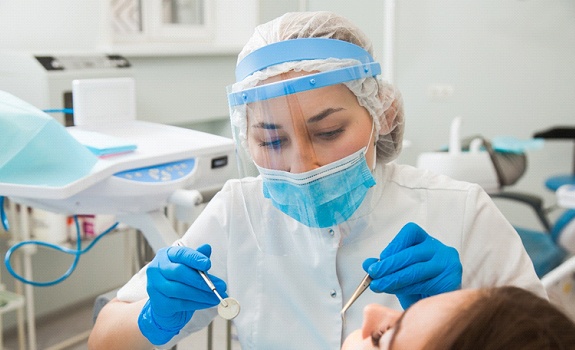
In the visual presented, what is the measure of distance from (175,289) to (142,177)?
598 millimetres

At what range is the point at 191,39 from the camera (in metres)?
3.67

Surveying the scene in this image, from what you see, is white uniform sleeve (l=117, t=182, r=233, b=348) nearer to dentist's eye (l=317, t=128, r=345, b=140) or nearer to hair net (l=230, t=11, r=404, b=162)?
hair net (l=230, t=11, r=404, b=162)

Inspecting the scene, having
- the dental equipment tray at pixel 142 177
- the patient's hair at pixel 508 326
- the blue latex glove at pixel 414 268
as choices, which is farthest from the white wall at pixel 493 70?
the patient's hair at pixel 508 326

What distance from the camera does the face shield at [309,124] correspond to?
1.05 m

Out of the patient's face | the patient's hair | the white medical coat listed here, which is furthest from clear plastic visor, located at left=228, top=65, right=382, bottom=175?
the patient's hair

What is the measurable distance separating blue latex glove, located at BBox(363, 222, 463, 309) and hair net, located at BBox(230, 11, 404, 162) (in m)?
0.26

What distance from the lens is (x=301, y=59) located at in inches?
41.8

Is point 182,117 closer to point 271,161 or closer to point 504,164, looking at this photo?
point 504,164

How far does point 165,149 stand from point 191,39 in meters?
2.09

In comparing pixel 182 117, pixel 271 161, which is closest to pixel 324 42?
pixel 271 161

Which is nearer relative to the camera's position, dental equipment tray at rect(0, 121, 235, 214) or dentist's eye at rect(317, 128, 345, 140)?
dentist's eye at rect(317, 128, 345, 140)

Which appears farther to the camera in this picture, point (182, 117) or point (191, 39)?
point (191, 39)

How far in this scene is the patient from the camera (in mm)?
634

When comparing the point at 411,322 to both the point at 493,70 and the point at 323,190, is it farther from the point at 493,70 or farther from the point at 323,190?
the point at 493,70
